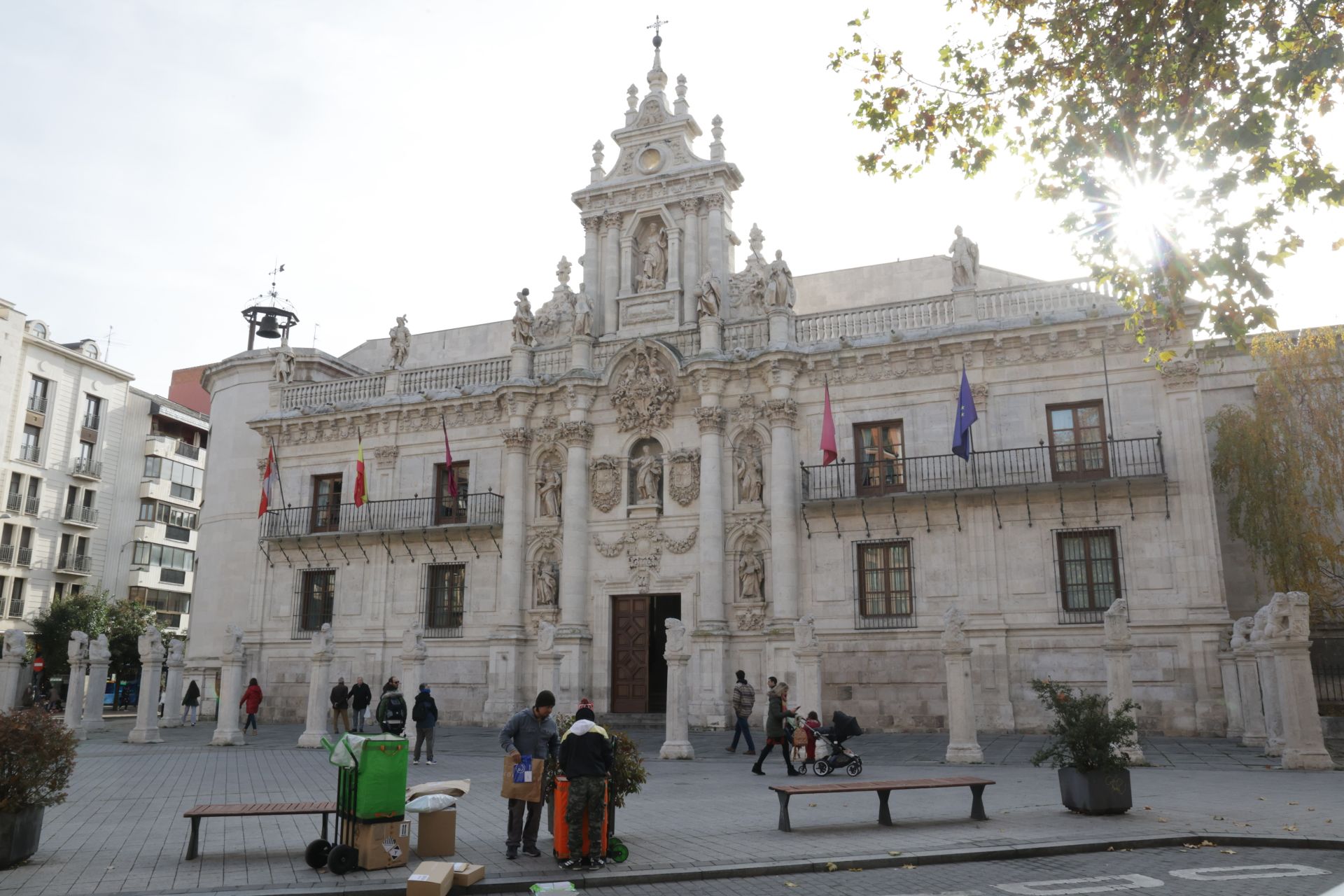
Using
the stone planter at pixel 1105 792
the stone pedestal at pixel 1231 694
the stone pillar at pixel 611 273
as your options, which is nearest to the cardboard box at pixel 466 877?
the stone planter at pixel 1105 792

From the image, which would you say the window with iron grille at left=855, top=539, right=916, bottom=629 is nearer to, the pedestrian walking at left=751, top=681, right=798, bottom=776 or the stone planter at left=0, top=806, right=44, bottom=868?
the pedestrian walking at left=751, top=681, right=798, bottom=776

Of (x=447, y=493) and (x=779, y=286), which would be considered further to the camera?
(x=447, y=493)

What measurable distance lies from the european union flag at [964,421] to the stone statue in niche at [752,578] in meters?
5.83

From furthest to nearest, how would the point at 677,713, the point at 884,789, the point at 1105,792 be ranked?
the point at 677,713, the point at 1105,792, the point at 884,789

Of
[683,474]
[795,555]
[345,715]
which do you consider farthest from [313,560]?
[795,555]

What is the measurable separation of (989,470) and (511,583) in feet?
43.2

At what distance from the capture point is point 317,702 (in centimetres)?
2227

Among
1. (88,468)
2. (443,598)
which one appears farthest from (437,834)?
(88,468)

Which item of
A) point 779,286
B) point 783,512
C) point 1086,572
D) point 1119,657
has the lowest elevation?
point 1119,657

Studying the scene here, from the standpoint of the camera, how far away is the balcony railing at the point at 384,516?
29188 millimetres

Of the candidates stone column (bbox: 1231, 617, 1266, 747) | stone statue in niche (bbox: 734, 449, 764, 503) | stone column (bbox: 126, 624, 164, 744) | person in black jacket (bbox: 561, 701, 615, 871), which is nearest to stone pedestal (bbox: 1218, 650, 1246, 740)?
stone column (bbox: 1231, 617, 1266, 747)

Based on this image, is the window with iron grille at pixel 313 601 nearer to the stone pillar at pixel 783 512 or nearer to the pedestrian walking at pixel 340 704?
the pedestrian walking at pixel 340 704

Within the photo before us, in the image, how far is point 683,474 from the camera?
27078 mm

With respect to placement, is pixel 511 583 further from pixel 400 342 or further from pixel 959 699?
pixel 959 699
